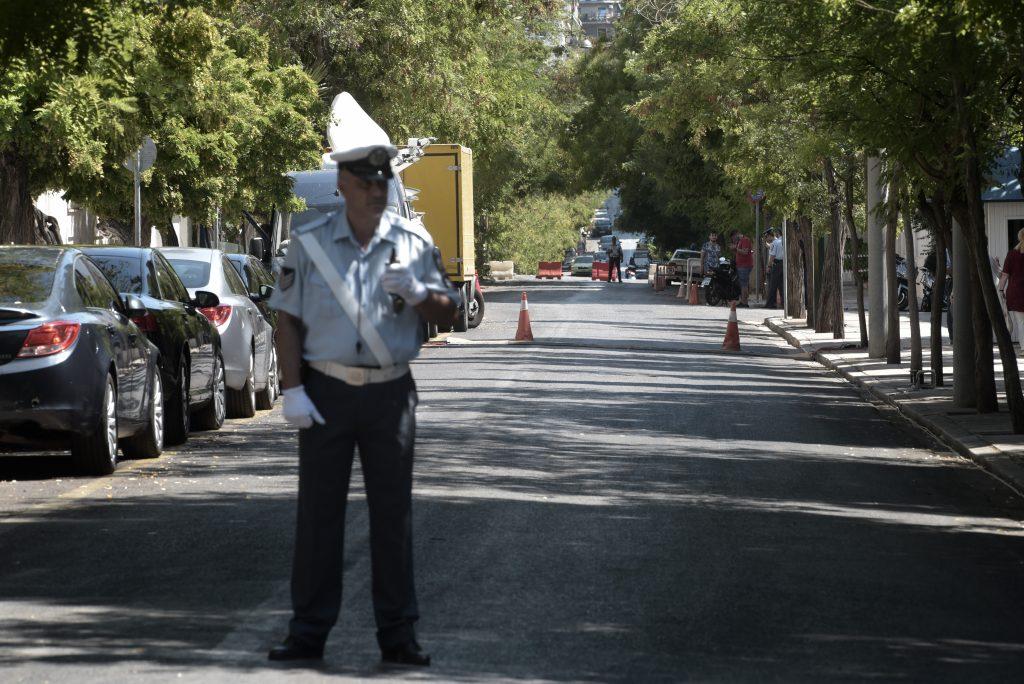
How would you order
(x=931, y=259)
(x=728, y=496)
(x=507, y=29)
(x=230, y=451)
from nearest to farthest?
(x=728, y=496), (x=230, y=451), (x=931, y=259), (x=507, y=29)

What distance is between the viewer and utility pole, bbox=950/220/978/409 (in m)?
17.5

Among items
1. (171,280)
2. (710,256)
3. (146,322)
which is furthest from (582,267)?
(146,322)

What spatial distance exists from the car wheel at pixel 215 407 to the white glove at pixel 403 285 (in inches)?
385

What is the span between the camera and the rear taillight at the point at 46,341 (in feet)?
39.7

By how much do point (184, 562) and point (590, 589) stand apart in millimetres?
2048

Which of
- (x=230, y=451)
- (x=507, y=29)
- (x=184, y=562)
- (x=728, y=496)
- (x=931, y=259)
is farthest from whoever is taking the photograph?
(x=507, y=29)

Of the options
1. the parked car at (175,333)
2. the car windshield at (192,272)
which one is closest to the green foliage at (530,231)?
the car windshield at (192,272)

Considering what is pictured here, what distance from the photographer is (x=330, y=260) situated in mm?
6430

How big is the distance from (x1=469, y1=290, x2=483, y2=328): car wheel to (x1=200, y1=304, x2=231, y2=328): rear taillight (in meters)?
18.7

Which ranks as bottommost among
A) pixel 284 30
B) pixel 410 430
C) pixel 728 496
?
pixel 728 496

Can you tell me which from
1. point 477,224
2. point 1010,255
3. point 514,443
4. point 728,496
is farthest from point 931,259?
point 477,224

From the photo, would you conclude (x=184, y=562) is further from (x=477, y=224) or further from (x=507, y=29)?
(x=477, y=224)

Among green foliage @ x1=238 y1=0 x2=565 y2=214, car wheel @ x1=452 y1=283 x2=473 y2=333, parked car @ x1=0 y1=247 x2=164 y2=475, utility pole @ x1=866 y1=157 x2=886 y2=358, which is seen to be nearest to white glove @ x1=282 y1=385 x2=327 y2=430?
parked car @ x1=0 y1=247 x2=164 y2=475

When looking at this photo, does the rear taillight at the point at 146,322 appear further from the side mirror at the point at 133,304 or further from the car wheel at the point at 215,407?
the car wheel at the point at 215,407
